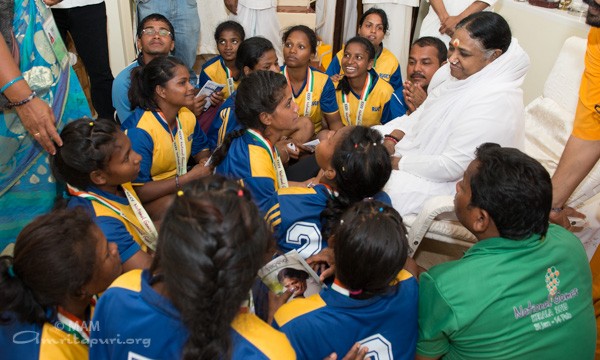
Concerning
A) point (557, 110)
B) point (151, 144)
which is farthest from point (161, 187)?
point (557, 110)

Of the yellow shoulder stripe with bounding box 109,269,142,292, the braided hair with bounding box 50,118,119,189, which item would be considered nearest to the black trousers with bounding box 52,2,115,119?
the braided hair with bounding box 50,118,119,189

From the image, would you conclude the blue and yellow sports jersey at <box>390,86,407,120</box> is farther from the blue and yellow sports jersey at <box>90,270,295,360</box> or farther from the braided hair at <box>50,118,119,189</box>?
the blue and yellow sports jersey at <box>90,270,295,360</box>

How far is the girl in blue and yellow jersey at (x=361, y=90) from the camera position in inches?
116

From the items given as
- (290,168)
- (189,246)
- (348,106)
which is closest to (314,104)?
(348,106)

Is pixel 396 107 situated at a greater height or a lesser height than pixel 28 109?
lesser

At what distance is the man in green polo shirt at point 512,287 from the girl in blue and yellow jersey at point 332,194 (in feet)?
1.20

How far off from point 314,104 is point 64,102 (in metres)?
1.57

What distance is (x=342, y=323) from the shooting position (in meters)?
1.15

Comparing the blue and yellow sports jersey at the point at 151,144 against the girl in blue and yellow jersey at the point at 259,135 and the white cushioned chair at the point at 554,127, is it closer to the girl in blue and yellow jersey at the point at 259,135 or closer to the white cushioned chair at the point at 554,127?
the girl in blue and yellow jersey at the point at 259,135

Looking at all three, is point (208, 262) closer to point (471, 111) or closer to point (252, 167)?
point (252, 167)

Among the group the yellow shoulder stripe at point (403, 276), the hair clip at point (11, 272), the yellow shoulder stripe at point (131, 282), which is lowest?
the yellow shoulder stripe at point (403, 276)

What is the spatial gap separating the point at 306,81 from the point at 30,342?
228 cm

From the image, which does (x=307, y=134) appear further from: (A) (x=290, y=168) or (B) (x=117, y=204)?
(B) (x=117, y=204)

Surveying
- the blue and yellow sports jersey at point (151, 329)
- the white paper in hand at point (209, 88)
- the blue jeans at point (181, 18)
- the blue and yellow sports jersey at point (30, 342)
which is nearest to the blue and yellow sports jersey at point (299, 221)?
the blue and yellow sports jersey at point (151, 329)
